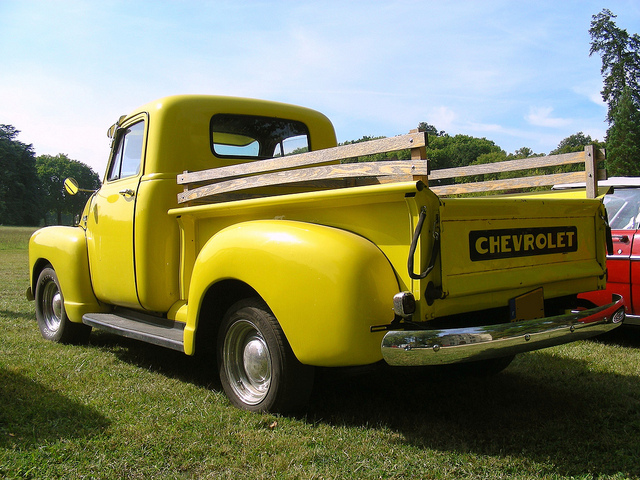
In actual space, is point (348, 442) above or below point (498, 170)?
below

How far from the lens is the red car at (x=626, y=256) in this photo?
491 cm

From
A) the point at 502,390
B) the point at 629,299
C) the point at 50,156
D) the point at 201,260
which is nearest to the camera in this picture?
the point at 201,260

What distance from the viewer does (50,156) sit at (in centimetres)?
9719

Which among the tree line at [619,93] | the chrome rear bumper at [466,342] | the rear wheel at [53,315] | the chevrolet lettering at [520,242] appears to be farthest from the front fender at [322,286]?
the tree line at [619,93]

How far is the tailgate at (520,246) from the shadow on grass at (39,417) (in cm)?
211

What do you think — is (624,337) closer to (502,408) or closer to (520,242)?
(502,408)

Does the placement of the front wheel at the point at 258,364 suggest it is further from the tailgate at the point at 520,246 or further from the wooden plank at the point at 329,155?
the tailgate at the point at 520,246

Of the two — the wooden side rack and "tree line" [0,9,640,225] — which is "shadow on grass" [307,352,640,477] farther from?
"tree line" [0,9,640,225]

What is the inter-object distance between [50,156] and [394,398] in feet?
346

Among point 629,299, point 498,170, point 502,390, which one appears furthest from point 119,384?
point 629,299

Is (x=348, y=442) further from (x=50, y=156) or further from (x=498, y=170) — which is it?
(x=50, y=156)

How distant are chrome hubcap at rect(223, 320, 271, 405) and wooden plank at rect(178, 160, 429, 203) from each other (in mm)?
863

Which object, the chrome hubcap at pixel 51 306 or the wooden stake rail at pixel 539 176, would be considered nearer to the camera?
the wooden stake rail at pixel 539 176

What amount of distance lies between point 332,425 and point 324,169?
4.62ft
